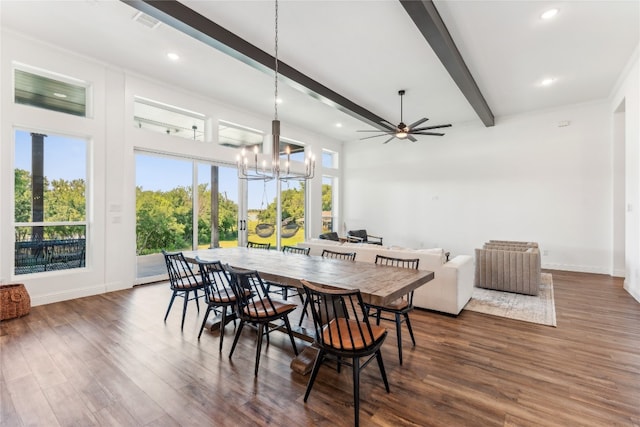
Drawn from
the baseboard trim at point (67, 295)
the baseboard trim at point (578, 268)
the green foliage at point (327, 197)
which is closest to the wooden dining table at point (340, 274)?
the baseboard trim at point (67, 295)

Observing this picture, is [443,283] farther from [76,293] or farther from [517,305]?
[76,293]

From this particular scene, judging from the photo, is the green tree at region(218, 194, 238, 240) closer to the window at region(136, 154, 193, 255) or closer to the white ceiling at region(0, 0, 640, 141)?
the window at region(136, 154, 193, 255)

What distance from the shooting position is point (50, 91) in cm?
432

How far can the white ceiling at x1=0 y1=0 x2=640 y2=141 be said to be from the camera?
3271mm

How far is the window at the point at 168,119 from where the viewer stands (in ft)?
17.4

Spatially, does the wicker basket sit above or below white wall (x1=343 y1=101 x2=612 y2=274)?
below

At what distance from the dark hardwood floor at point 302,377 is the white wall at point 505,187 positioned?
133 inches

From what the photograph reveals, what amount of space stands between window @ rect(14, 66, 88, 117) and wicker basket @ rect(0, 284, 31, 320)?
2.48 metres

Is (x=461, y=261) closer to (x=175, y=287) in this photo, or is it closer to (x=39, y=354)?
(x=175, y=287)

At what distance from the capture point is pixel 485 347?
2.93 m

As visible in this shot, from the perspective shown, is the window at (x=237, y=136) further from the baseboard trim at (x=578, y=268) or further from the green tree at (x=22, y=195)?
the baseboard trim at (x=578, y=268)

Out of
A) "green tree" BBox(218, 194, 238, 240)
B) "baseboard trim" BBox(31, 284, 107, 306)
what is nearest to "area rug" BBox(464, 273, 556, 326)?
"green tree" BBox(218, 194, 238, 240)

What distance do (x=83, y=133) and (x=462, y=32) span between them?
561 centimetres

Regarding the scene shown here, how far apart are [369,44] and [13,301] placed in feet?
18.2
